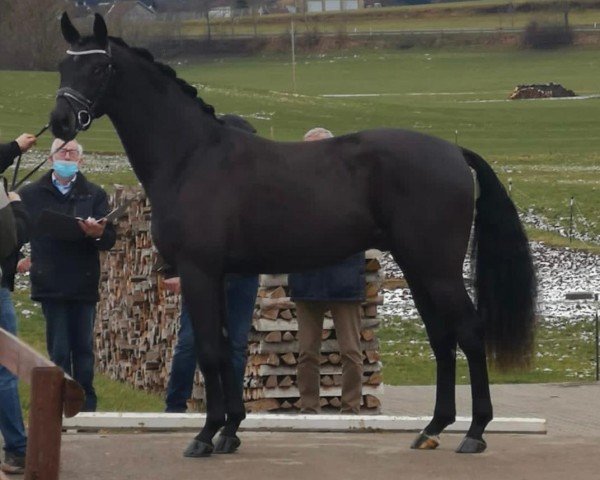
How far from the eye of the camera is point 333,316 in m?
10.9

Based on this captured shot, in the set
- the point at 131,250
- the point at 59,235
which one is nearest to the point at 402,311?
the point at 131,250

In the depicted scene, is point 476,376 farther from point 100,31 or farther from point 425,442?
point 100,31

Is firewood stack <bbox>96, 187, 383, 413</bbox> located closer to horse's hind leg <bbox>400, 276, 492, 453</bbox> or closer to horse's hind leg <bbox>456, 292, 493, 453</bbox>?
horse's hind leg <bbox>400, 276, 492, 453</bbox>

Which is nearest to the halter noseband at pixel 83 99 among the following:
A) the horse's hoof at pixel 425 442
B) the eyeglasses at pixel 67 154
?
the eyeglasses at pixel 67 154

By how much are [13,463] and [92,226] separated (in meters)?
2.11

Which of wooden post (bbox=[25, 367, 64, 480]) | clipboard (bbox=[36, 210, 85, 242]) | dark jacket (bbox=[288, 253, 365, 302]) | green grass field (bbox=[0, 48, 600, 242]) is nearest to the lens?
wooden post (bbox=[25, 367, 64, 480])

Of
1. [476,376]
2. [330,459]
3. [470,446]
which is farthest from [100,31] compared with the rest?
[470,446]

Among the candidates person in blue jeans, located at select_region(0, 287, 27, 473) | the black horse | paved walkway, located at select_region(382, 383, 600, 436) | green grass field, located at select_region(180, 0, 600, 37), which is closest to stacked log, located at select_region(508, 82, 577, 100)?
green grass field, located at select_region(180, 0, 600, 37)

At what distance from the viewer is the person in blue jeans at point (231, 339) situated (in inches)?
400

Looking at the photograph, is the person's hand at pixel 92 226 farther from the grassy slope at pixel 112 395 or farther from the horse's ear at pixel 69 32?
the grassy slope at pixel 112 395

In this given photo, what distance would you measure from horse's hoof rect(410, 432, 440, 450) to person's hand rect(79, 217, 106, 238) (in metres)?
2.55

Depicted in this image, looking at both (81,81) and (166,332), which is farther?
(166,332)

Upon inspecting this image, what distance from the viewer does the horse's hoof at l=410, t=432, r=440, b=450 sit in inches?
348

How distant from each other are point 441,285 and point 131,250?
242 inches
